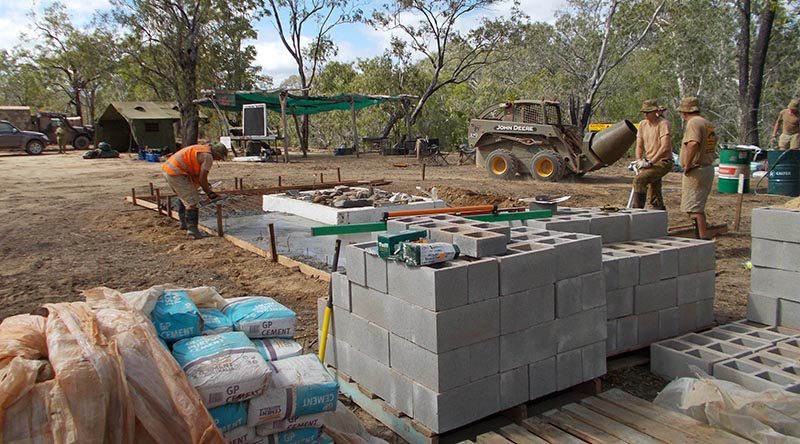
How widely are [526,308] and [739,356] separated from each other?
1631 millimetres

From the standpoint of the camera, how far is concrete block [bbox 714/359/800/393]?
11.3ft

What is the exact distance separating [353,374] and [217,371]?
1.24 metres

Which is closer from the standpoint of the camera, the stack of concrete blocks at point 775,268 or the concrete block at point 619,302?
the concrete block at point 619,302

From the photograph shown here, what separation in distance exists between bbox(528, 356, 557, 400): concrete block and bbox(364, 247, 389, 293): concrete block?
37.2 inches

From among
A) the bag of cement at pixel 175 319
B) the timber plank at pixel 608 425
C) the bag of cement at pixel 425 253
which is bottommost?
the timber plank at pixel 608 425

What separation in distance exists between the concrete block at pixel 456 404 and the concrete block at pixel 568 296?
0.58 meters

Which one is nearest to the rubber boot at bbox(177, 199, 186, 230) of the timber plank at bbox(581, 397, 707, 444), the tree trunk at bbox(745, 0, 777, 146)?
the timber plank at bbox(581, 397, 707, 444)

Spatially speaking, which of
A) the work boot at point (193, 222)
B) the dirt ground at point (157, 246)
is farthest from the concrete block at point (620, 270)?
the work boot at point (193, 222)

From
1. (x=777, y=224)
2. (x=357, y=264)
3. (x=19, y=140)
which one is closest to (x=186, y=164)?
(x=357, y=264)

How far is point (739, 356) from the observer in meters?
3.90

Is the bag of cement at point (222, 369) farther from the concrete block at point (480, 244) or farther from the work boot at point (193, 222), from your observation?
the work boot at point (193, 222)

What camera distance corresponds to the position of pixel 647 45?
93.2ft

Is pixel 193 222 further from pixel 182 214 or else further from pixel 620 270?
pixel 620 270

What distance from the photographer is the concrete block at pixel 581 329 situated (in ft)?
11.6
